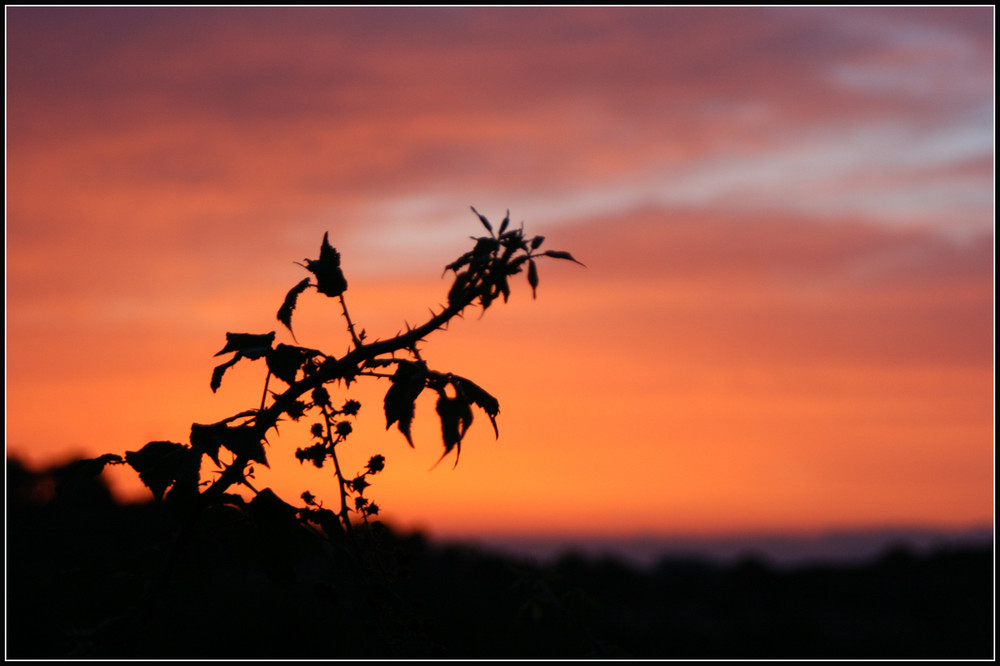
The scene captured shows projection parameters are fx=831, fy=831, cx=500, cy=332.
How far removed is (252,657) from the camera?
30.3 ft

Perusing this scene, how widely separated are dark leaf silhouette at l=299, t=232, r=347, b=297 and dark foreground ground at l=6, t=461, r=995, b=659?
0.81 metres

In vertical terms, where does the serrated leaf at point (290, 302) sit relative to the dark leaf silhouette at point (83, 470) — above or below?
above

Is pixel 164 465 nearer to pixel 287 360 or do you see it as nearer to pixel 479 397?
pixel 287 360

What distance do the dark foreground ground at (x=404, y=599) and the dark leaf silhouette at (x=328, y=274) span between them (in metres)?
0.81

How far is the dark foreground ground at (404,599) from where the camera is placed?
286 cm

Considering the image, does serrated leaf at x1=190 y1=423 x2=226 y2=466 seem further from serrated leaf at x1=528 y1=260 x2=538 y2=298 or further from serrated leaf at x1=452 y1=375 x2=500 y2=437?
serrated leaf at x1=528 y1=260 x2=538 y2=298

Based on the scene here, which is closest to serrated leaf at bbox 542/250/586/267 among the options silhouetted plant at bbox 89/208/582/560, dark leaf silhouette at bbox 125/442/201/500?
silhouetted plant at bbox 89/208/582/560

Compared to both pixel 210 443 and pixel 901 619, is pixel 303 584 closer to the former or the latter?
pixel 210 443

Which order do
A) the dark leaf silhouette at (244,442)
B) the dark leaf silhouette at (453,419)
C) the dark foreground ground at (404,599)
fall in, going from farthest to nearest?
the dark foreground ground at (404,599) < the dark leaf silhouette at (244,442) < the dark leaf silhouette at (453,419)

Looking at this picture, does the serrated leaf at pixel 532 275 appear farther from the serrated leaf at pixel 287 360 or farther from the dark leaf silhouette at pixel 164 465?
the dark leaf silhouette at pixel 164 465

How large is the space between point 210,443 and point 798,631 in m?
11.8

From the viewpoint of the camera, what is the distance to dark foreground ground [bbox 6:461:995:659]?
2.86 metres

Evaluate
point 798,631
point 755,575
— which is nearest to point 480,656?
point 798,631

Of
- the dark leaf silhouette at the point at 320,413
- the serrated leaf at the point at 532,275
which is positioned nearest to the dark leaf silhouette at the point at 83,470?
the dark leaf silhouette at the point at 320,413
